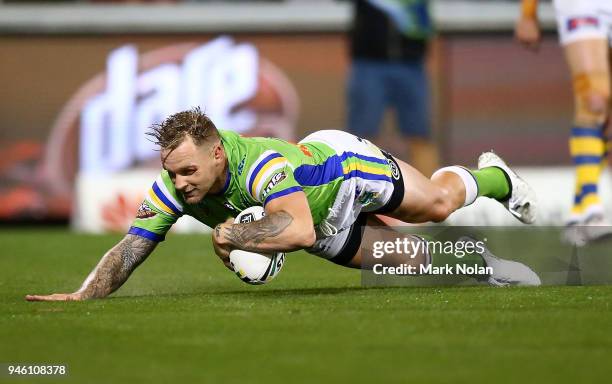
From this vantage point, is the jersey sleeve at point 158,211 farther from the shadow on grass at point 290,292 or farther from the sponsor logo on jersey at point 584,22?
the sponsor logo on jersey at point 584,22

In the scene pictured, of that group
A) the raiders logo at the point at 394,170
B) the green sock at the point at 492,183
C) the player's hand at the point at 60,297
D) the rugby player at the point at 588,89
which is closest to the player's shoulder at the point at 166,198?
the player's hand at the point at 60,297

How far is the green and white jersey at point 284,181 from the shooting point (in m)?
6.36

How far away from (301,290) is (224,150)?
104cm

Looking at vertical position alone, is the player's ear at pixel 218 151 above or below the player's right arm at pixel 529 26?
below

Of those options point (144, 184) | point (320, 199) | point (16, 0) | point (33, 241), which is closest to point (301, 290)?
point (320, 199)

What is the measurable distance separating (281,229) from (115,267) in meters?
1.01

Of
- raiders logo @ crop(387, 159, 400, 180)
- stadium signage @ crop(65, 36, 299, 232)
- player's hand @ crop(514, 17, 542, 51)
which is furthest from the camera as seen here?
stadium signage @ crop(65, 36, 299, 232)

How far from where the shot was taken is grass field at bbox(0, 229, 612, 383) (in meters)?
4.35

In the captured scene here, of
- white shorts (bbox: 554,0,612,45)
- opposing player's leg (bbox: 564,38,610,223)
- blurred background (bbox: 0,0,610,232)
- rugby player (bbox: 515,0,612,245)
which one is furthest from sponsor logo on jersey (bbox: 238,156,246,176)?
blurred background (bbox: 0,0,610,232)

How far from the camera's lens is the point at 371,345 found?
191 inches

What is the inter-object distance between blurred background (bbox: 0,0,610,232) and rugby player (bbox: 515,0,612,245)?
6.01m

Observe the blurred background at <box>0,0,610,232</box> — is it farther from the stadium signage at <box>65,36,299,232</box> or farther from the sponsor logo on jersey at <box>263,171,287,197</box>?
the sponsor logo on jersey at <box>263,171,287,197</box>

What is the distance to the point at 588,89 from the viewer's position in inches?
349

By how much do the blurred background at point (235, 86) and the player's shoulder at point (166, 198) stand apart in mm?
8299
